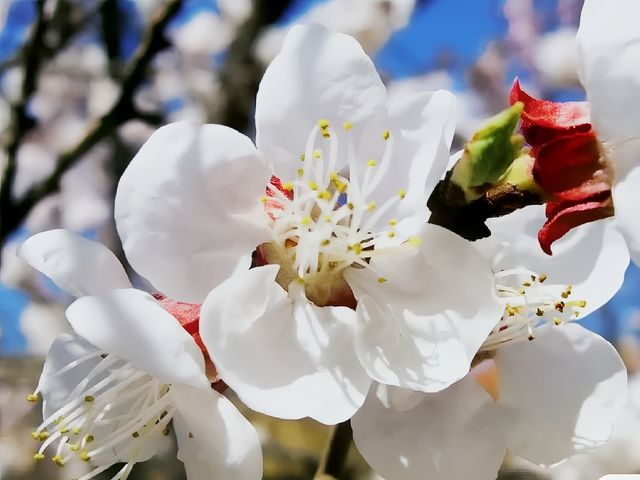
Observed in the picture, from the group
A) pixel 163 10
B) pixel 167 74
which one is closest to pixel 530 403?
pixel 163 10

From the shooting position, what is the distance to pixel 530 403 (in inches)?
22.9

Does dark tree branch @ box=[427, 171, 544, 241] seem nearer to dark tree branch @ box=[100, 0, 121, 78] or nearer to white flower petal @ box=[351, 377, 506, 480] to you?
white flower petal @ box=[351, 377, 506, 480]

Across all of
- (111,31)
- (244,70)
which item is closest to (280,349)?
(111,31)

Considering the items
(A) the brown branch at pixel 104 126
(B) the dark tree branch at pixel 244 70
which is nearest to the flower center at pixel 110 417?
(A) the brown branch at pixel 104 126

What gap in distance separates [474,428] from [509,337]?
70 millimetres

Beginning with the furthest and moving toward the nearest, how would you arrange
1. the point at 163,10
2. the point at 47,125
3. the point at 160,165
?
1. the point at 47,125
2. the point at 163,10
3. the point at 160,165

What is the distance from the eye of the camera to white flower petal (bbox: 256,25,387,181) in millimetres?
495

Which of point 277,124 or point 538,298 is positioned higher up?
point 277,124

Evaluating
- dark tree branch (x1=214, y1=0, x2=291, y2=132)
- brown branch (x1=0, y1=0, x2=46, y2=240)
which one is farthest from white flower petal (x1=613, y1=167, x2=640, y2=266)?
dark tree branch (x1=214, y1=0, x2=291, y2=132)

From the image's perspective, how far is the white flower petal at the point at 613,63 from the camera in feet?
1.45

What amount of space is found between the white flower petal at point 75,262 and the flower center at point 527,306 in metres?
0.26

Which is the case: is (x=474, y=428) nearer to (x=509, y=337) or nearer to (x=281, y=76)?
(x=509, y=337)

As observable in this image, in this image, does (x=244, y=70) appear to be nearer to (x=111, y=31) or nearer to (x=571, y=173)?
(x=111, y=31)

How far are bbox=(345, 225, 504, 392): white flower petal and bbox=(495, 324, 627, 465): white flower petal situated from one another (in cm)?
11
